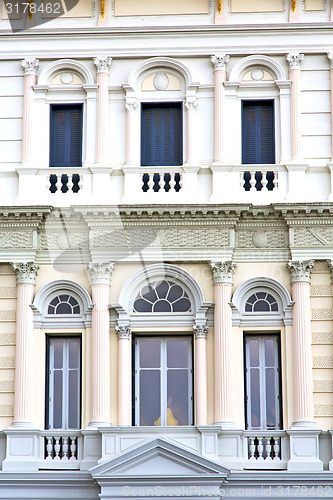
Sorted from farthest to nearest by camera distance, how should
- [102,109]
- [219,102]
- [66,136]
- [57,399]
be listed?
1. [66,136]
2. [102,109]
3. [219,102]
4. [57,399]

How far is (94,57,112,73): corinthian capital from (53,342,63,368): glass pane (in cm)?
647

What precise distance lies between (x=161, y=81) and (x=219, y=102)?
5.04ft

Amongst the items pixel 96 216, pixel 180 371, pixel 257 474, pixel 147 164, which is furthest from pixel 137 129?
pixel 257 474

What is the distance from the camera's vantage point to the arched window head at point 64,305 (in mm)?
24719

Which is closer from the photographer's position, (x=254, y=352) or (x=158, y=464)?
(x=158, y=464)

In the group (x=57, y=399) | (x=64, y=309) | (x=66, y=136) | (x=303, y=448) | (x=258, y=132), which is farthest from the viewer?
(x=66, y=136)

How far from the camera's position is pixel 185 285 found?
24609 mm

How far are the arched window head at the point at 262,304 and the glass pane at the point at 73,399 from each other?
418cm

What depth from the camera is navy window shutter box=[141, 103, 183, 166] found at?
2534cm

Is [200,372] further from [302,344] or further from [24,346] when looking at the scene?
[24,346]

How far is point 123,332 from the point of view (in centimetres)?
2420

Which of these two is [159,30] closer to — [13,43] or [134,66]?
[134,66]

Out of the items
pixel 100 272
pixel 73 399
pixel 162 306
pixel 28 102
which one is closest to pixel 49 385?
pixel 73 399

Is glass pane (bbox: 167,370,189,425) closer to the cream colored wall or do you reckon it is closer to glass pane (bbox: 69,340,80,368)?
glass pane (bbox: 69,340,80,368)
